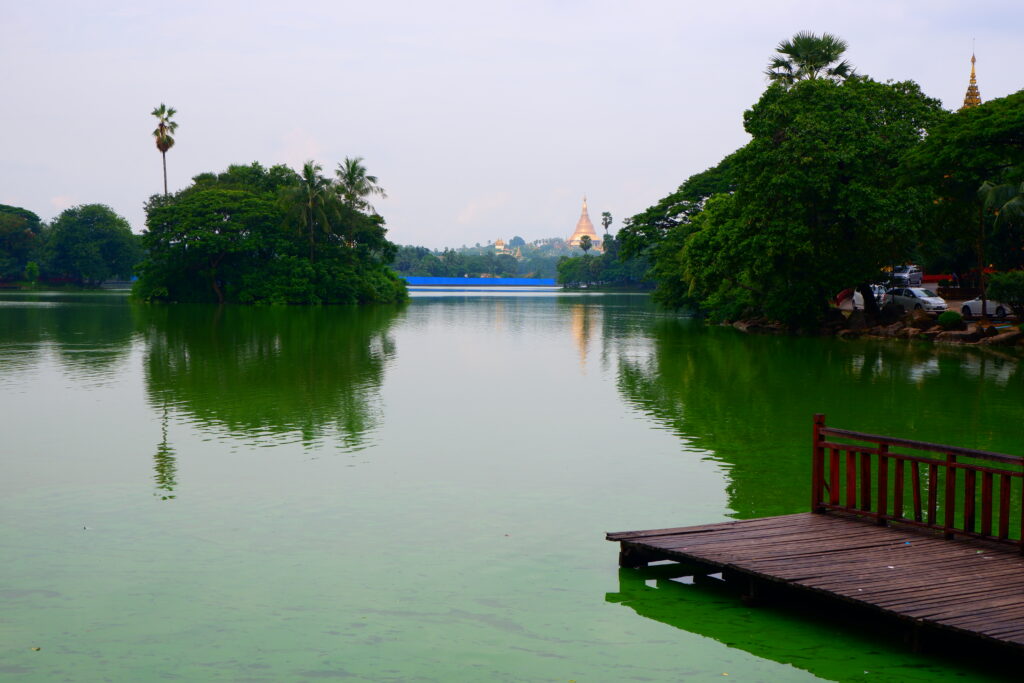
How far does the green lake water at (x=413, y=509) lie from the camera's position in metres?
7.47

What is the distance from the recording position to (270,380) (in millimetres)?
24672

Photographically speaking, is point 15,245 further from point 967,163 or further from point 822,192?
point 967,163

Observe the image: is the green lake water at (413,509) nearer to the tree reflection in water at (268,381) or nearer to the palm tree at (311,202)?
the tree reflection in water at (268,381)

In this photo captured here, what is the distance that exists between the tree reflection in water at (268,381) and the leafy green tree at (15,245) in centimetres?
9280

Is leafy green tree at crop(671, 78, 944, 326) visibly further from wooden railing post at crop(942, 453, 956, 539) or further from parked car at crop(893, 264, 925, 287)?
wooden railing post at crop(942, 453, 956, 539)

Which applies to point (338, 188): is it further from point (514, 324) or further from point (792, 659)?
point (792, 659)

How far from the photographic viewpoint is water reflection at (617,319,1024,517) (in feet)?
49.2

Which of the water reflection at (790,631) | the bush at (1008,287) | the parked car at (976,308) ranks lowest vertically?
the water reflection at (790,631)

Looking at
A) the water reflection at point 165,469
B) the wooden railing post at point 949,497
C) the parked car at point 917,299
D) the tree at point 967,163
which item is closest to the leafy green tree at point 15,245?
the parked car at point 917,299

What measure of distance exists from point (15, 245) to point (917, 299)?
4572 inches

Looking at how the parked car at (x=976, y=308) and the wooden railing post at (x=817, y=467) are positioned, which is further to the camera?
the parked car at (x=976, y=308)

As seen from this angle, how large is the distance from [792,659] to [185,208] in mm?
83430

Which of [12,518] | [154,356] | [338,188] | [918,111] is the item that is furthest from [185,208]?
[12,518]

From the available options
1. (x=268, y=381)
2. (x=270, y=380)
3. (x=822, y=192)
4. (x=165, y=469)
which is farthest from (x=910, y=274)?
(x=165, y=469)
